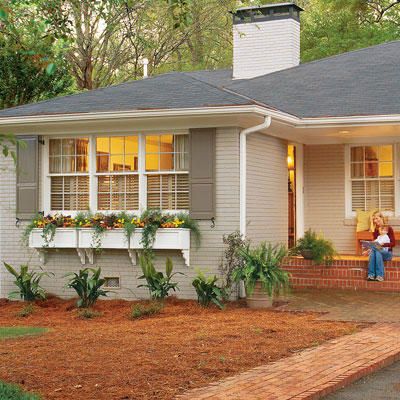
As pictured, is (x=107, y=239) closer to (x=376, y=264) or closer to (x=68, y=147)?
(x=68, y=147)

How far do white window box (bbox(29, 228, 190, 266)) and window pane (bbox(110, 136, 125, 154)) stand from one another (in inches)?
53.5

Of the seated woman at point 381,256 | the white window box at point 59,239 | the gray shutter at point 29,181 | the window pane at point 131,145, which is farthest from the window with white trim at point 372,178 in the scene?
the gray shutter at point 29,181

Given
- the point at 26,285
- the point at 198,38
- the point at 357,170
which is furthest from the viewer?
the point at 198,38

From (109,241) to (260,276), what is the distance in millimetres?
2649

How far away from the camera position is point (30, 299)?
41.4ft

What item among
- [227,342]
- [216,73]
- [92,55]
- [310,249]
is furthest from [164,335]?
[92,55]

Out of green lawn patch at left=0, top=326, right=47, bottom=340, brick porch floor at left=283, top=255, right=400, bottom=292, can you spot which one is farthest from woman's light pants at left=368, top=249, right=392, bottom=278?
green lawn patch at left=0, top=326, right=47, bottom=340

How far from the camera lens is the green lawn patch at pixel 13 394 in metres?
5.60

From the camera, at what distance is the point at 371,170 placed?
48.7 feet

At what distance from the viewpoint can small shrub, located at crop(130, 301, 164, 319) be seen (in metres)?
10.8

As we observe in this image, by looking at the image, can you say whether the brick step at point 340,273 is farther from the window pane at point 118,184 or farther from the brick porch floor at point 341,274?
the window pane at point 118,184

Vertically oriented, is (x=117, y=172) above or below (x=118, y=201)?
above

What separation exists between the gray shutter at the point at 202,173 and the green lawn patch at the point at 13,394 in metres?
6.48

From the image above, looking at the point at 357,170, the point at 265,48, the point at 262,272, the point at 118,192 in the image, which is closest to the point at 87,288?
the point at 118,192
